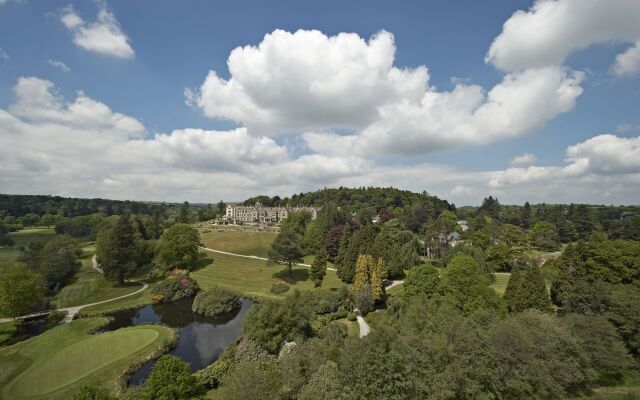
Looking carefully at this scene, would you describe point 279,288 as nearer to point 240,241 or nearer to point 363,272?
point 363,272

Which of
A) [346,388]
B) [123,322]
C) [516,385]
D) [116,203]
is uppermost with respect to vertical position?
[116,203]

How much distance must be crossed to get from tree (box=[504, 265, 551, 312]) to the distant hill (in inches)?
4131

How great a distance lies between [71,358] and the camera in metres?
27.8

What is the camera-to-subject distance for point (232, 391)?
56.1 ft

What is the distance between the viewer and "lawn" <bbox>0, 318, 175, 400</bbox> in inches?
931

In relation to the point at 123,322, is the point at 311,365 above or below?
above

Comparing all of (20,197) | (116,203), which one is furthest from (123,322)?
(116,203)

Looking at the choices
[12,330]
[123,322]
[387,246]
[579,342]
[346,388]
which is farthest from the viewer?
[387,246]

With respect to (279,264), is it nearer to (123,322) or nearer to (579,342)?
(123,322)

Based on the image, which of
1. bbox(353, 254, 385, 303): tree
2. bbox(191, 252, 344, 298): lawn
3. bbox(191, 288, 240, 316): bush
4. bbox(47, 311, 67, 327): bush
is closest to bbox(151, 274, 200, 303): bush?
bbox(191, 252, 344, 298): lawn

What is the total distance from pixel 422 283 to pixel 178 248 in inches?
1873

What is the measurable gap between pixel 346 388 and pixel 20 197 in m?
197

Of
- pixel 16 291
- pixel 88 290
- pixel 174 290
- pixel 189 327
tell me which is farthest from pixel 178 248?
pixel 189 327

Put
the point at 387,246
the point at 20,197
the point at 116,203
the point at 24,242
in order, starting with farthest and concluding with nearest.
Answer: the point at 116,203
the point at 20,197
the point at 24,242
the point at 387,246
